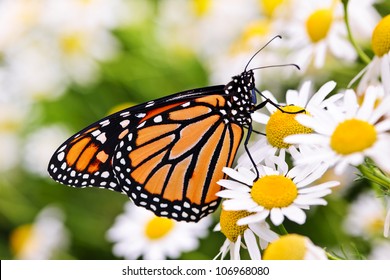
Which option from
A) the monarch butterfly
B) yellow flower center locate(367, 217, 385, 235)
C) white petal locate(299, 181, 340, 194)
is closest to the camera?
white petal locate(299, 181, 340, 194)

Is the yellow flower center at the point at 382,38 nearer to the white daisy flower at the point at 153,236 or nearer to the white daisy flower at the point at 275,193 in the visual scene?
the white daisy flower at the point at 275,193

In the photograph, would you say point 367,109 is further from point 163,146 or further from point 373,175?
point 163,146

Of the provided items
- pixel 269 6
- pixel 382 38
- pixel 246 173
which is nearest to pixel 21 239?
pixel 269 6

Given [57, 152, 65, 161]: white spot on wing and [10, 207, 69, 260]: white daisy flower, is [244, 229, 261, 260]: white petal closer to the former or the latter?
[57, 152, 65, 161]: white spot on wing

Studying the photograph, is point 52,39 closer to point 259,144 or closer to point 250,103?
point 250,103

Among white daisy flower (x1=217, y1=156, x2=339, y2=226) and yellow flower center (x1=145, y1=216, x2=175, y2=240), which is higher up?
yellow flower center (x1=145, y1=216, x2=175, y2=240)

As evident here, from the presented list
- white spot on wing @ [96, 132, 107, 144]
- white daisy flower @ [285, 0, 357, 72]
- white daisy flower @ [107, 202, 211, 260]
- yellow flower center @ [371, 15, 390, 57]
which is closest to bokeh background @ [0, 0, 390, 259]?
white daisy flower @ [107, 202, 211, 260]
